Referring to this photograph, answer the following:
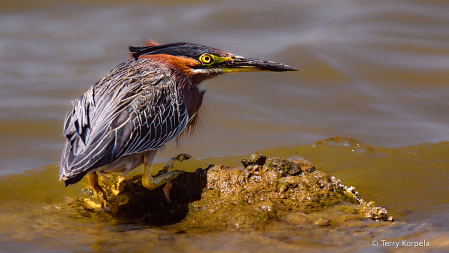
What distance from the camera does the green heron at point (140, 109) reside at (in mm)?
4465

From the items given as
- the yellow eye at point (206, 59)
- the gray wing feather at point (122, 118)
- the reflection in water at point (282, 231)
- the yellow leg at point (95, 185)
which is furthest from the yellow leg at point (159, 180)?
the yellow eye at point (206, 59)

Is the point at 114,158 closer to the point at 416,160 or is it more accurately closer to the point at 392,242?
the point at 392,242

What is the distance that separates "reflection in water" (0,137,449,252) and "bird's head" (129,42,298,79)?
108 centimetres

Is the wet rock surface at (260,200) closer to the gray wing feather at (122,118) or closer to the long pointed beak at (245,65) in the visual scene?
the gray wing feather at (122,118)

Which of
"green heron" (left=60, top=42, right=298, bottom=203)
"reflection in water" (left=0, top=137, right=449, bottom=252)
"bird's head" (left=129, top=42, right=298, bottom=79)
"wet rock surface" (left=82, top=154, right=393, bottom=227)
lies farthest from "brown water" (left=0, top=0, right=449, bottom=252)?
"bird's head" (left=129, top=42, right=298, bottom=79)

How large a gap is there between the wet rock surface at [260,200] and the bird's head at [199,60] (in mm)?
1285

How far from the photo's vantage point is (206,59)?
541cm

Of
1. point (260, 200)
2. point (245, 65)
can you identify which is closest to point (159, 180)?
point (260, 200)

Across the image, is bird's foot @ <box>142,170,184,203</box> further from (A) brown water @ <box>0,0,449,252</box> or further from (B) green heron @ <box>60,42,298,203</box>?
(A) brown water @ <box>0,0,449,252</box>

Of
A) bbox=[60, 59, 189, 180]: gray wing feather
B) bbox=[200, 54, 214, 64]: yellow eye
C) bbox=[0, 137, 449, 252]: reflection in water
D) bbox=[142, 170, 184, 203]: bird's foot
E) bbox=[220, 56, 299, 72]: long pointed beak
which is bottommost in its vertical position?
bbox=[0, 137, 449, 252]: reflection in water

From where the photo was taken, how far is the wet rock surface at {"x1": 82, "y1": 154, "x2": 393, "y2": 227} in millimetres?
4102

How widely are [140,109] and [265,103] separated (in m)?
3.85

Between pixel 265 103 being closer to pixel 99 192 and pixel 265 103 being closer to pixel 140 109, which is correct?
pixel 140 109

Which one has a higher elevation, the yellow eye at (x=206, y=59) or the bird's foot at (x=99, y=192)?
the yellow eye at (x=206, y=59)
